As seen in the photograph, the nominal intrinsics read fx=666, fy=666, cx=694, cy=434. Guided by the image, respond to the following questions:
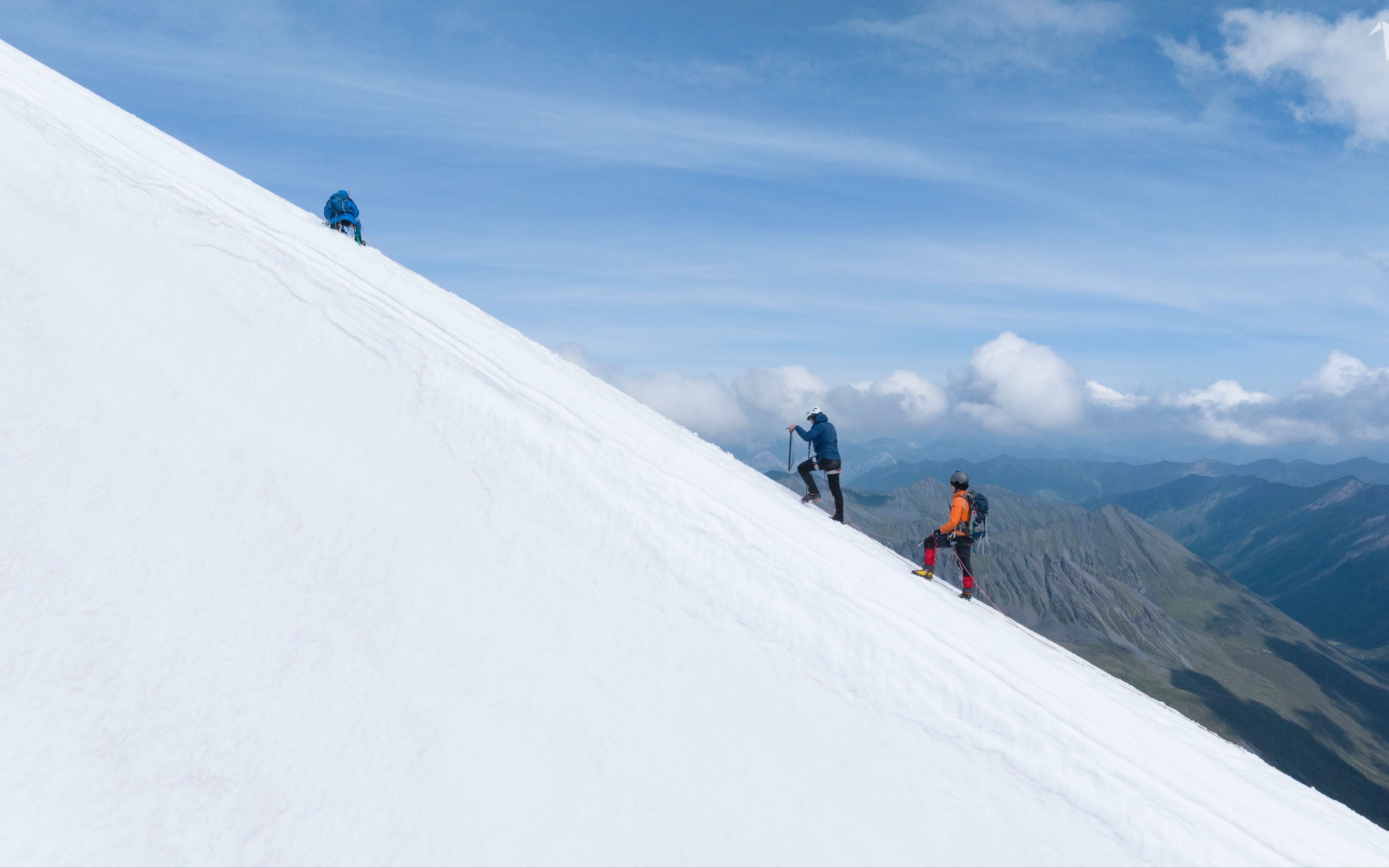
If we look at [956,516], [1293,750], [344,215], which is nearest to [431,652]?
[956,516]

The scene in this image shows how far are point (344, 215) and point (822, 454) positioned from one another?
1597cm

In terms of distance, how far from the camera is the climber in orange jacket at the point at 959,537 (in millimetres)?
13727

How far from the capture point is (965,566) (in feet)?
46.8

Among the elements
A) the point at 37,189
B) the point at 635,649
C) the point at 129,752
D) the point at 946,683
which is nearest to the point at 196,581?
the point at 129,752

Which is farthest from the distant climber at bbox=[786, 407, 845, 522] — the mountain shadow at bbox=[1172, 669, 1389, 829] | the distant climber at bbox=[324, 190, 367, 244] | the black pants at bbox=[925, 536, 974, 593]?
the mountain shadow at bbox=[1172, 669, 1389, 829]

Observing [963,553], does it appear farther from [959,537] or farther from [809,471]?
[809,471]

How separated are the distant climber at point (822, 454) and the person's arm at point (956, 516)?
7.85 feet

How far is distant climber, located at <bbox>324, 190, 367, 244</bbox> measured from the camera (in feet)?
65.9

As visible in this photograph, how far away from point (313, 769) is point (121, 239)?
35.5ft

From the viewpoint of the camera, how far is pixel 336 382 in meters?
10.4

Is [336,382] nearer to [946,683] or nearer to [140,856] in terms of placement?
[140,856]

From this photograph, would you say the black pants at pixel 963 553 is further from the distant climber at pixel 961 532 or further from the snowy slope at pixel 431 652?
the snowy slope at pixel 431 652

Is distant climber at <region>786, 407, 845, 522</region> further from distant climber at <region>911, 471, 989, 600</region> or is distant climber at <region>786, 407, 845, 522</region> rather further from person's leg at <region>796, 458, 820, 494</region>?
distant climber at <region>911, 471, 989, 600</region>

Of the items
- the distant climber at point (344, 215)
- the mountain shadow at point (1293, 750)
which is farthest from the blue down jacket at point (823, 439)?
the mountain shadow at point (1293, 750)
